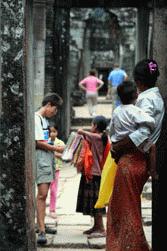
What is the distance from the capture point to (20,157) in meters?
6.09

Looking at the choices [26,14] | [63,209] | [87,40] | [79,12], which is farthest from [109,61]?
[26,14]

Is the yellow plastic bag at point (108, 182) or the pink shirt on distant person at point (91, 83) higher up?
the yellow plastic bag at point (108, 182)

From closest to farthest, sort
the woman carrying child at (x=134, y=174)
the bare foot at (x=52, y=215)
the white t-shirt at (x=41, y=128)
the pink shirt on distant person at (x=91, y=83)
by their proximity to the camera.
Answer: the woman carrying child at (x=134, y=174) → the white t-shirt at (x=41, y=128) → the bare foot at (x=52, y=215) → the pink shirt on distant person at (x=91, y=83)

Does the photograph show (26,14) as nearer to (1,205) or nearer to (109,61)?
(1,205)

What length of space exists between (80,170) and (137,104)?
2.22 metres

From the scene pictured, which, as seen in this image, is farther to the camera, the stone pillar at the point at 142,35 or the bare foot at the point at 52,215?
the stone pillar at the point at 142,35

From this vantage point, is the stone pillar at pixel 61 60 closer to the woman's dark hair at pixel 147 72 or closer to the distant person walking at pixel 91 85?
Answer: the distant person walking at pixel 91 85

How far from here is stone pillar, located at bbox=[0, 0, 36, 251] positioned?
238 inches

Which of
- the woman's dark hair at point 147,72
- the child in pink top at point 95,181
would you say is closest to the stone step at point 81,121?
the child in pink top at point 95,181

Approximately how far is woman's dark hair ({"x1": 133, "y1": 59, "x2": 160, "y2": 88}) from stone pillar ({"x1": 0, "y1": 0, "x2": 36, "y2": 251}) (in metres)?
1.04

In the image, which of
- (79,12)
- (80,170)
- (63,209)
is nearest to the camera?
(80,170)

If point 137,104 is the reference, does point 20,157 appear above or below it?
below

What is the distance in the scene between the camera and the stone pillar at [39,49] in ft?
49.9

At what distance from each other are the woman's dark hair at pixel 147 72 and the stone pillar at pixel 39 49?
909 cm
